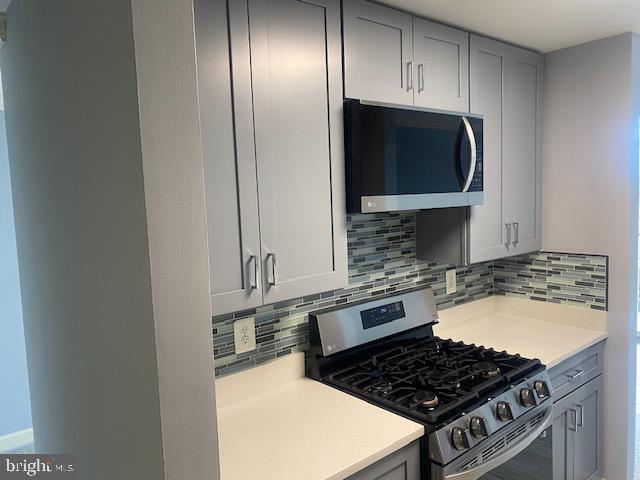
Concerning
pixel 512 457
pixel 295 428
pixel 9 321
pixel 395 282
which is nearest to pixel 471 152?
pixel 395 282

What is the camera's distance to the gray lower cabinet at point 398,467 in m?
1.41

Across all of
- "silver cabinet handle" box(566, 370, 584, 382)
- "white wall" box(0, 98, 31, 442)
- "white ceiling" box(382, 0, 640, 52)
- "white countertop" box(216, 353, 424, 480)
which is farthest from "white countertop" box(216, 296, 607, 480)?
"white wall" box(0, 98, 31, 442)

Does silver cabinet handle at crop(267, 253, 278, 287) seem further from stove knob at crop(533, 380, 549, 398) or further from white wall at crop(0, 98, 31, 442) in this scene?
white wall at crop(0, 98, 31, 442)

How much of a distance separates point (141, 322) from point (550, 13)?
1.97m

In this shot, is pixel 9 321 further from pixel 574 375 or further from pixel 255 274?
pixel 574 375

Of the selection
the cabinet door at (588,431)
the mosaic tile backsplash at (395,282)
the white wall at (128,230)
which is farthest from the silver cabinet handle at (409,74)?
the cabinet door at (588,431)

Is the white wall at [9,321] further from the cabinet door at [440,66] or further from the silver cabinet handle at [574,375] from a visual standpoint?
the silver cabinet handle at [574,375]

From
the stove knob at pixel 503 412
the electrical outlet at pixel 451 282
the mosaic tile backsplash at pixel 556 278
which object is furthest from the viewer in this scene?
the electrical outlet at pixel 451 282

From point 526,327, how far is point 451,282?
464 millimetres

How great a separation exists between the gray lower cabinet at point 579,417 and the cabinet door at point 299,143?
124cm

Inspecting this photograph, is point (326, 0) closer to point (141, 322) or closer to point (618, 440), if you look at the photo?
point (141, 322)

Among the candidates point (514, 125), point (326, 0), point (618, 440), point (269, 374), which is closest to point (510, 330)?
point (618, 440)

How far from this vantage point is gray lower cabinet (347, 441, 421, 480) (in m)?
1.41

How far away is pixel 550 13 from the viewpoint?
1.97 metres
